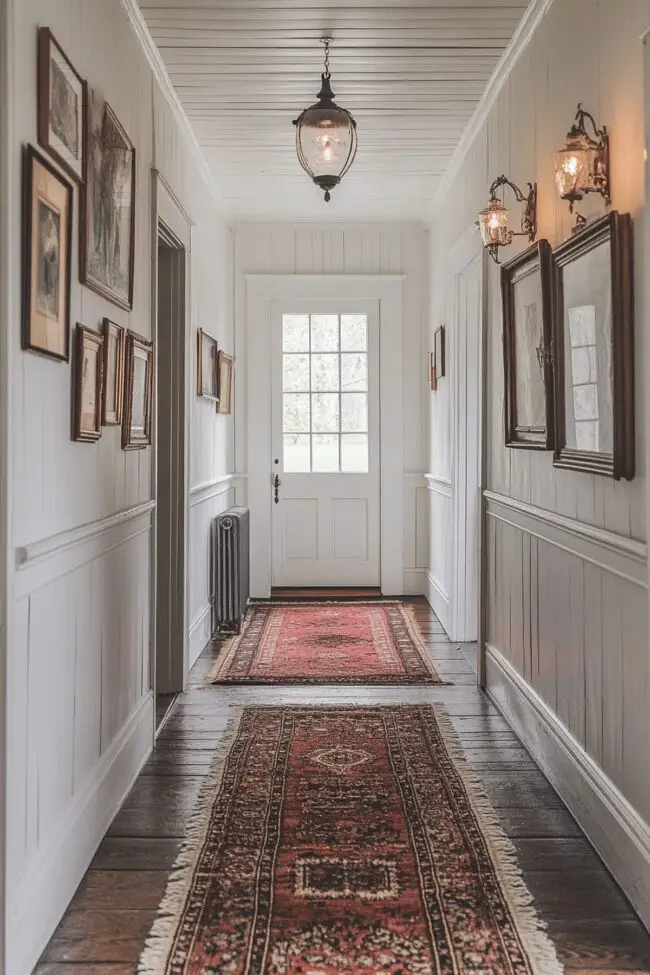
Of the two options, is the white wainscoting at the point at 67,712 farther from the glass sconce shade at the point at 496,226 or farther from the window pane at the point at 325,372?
the window pane at the point at 325,372

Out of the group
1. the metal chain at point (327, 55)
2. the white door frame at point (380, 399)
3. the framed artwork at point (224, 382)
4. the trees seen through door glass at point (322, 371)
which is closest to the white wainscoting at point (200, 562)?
the framed artwork at point (224, 382)

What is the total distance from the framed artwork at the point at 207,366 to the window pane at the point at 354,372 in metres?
1.41

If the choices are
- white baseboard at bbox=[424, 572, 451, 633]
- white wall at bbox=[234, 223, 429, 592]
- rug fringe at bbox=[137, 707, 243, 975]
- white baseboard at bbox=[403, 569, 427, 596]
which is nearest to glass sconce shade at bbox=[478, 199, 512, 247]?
rug fringe at bbox=[137, 707, 243, 975]

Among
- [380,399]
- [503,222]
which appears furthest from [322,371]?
[503,222]

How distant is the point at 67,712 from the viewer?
7.44ft

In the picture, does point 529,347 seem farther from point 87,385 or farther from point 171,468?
point 171,468

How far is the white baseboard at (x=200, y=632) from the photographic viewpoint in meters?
4.61

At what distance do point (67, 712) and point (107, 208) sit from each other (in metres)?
1.55

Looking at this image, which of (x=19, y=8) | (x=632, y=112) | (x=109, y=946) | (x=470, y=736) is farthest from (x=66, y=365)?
(x=470, y=736)

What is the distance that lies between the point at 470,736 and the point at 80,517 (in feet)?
6.33

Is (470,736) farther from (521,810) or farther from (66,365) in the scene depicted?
(66,365)

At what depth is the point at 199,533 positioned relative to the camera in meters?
4.95

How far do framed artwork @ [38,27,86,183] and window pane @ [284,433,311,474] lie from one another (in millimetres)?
4276

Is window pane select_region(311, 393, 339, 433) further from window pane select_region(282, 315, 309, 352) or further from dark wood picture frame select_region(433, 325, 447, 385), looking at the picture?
dark wood picture frame select_region(433, 325, 447, 385)
